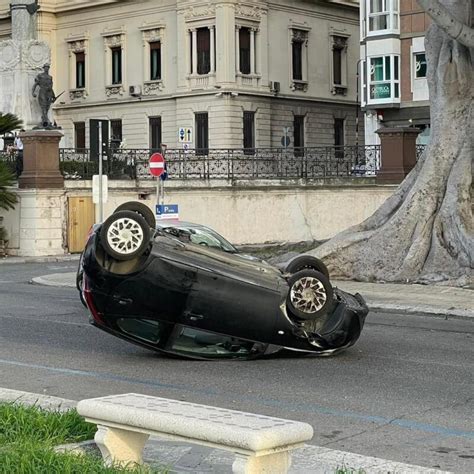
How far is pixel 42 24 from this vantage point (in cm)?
7119

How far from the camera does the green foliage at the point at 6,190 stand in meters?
32.6

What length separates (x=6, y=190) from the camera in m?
32.9

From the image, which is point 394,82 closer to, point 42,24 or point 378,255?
point 42,24

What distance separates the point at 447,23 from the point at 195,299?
1075 centimetres

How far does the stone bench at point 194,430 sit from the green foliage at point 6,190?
26660 mm

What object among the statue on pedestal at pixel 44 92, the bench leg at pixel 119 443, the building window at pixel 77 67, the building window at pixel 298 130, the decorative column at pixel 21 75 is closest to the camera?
the bench leg at pixel 119 443

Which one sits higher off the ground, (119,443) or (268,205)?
(268,205)

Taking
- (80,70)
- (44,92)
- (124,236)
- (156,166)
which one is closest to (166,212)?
(156,166)

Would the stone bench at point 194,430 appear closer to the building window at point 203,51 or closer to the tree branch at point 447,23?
the tree branch at point 447,23

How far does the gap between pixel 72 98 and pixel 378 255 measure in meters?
52.4

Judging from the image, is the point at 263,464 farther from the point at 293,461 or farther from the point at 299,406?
the point at 299,406

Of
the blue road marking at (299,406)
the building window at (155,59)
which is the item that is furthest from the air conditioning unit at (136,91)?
the blue road marking at (299,406)

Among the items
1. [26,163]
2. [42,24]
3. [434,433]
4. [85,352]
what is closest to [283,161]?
[26,163]

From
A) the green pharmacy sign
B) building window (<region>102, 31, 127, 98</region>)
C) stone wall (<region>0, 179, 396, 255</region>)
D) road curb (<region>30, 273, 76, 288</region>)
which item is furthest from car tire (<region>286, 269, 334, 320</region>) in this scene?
building window (<region>102, 31, 127, 98</region>)
